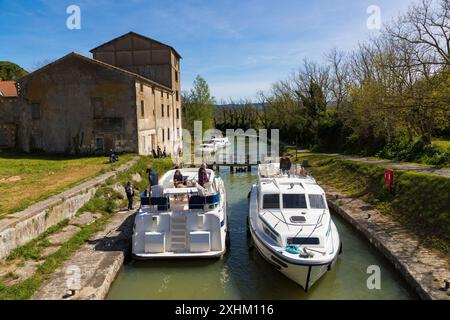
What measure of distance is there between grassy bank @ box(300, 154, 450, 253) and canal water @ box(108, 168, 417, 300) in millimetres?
2093

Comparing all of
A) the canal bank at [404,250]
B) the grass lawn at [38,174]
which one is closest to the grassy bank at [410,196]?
the canal bank at [404,250]

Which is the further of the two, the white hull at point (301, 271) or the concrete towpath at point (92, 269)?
the white hull at point (301, 271)

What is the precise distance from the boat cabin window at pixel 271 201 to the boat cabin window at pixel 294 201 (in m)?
0.25

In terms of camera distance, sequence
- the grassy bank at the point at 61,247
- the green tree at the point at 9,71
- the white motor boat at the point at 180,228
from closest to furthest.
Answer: the grassy bank at the point at 61,247, the white motor boat at the point at 180,228, the green tree at the point at 9,71

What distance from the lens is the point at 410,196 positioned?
15.4m

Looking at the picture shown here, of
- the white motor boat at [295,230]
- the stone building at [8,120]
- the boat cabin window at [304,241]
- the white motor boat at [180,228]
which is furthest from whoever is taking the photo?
the stone building at [8,120]

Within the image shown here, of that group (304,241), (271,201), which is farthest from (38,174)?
(304,241)

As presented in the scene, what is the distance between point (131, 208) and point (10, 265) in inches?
284

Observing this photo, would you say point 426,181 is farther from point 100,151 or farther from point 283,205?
point 100,151

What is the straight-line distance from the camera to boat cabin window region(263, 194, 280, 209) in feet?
42.2

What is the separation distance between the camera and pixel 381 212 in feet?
51.0

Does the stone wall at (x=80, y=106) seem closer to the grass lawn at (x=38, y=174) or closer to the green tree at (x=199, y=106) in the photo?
the grass lawn at (x=38, y=174)

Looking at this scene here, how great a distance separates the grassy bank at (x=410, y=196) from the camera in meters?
12.4

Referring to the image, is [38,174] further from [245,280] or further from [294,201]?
[294,201]
